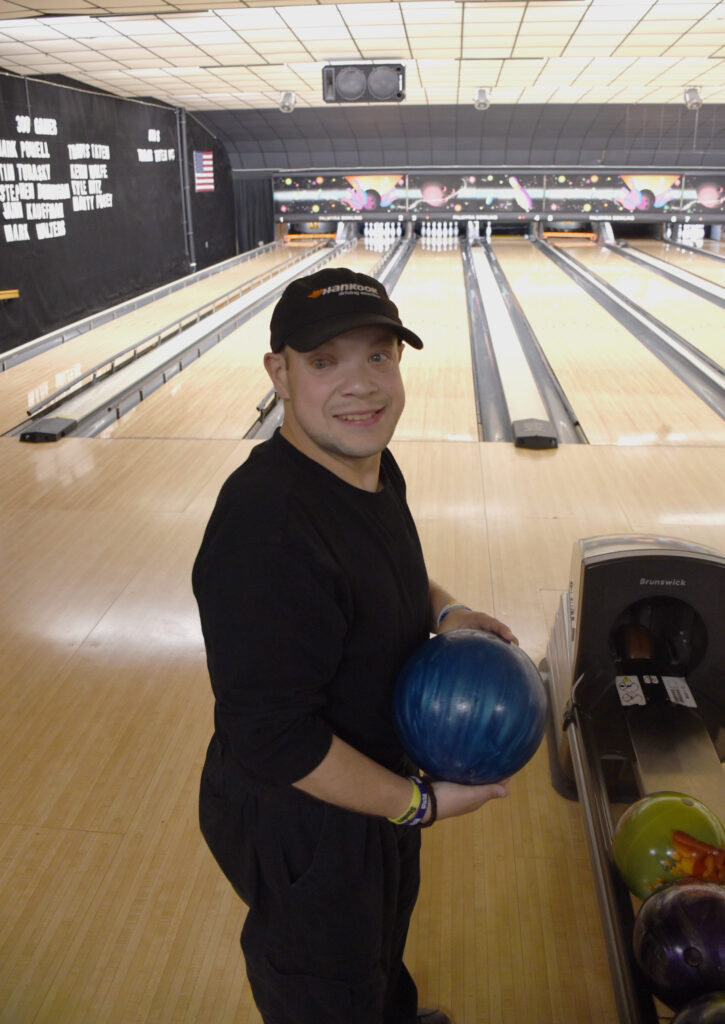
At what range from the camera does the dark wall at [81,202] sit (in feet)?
26.0

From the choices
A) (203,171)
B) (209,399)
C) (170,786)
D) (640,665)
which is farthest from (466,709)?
(203,171)

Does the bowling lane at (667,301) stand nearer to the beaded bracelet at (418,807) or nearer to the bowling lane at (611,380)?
the bowling lane at (611,380)

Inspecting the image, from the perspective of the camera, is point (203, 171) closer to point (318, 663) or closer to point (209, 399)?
point (209, 399)

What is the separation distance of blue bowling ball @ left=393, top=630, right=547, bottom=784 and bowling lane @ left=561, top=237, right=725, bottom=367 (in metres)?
5.44

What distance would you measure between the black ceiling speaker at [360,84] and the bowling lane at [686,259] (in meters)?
4.39

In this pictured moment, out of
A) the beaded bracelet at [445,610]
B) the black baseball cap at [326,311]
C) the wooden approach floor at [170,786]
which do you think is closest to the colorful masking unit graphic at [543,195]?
the wooden approach floor at [170,786]

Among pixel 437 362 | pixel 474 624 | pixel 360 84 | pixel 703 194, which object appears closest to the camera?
pixel 474 624

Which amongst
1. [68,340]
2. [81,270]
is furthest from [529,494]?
[81,270]

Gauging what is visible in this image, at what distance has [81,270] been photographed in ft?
30.8

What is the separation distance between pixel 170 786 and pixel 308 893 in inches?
44.7

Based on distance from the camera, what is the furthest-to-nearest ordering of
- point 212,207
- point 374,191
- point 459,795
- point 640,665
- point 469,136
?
point 374,191 → point 212,207 → point 469,136 → point 640,665 → point 459,795

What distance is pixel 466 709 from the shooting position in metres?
1.21

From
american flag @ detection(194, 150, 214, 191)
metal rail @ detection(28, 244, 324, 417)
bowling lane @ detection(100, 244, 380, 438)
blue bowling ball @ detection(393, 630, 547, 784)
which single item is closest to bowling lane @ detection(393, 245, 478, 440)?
bowling lane @ detection(100, 244, 380, 438)

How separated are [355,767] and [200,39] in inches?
291
